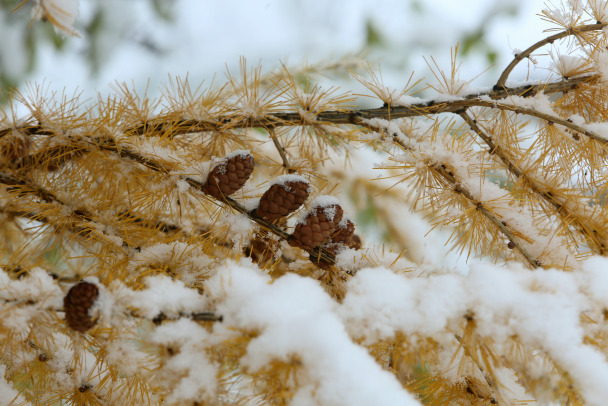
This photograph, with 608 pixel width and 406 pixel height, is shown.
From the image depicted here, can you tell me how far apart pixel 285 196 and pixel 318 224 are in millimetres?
32

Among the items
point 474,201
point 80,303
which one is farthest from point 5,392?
point 474,201

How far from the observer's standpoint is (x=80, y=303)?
0.81ft

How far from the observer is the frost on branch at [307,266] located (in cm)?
24

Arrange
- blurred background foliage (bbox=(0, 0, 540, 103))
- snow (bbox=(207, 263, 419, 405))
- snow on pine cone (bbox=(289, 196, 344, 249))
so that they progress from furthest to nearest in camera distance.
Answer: blurred background foliage (bbox=(0, 0, 540, 103)) → snow on pine cone (bbox=(289, 196, 344, 249)) → snow (bbox=(207, 263, 419, 405))

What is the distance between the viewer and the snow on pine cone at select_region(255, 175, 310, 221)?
0.35 meters

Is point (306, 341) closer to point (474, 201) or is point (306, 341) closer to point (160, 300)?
point (160, 300)

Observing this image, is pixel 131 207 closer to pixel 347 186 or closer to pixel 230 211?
pixel 230 211

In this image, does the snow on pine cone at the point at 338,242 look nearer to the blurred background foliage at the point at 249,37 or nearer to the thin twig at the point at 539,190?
the thin twig at the point at 539,190

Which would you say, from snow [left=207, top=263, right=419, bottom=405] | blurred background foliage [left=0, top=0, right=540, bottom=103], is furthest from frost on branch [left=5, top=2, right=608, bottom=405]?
blurred background foliage [left=0, top=0, right=540, bottom=103]

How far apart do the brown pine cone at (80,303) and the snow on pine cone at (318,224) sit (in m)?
0.15

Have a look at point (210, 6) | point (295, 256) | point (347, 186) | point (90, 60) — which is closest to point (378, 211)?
point (347, 186)

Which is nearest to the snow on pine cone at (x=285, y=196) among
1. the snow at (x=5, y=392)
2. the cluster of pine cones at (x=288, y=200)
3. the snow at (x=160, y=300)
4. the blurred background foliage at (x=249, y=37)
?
the cluster of pine cones at (x=288, y=200)

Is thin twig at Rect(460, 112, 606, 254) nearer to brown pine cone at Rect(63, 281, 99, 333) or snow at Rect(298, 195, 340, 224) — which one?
snow at Rect(298, 195, 340, 224)

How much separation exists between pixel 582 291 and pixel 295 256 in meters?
0.26
